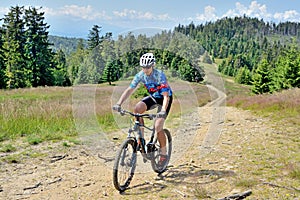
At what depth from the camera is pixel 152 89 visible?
5.01 meters

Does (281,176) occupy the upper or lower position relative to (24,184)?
upper

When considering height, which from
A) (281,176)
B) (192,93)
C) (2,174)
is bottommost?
(2,174)

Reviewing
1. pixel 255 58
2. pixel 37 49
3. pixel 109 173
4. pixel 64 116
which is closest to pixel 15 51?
pixel 37 49

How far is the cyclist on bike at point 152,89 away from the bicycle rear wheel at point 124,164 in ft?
1.11

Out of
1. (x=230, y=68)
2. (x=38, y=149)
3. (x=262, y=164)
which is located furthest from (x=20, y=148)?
(x=230, y=68)

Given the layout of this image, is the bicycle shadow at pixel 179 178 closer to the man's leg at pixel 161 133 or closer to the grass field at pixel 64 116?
the man's leg at pixel 161 133

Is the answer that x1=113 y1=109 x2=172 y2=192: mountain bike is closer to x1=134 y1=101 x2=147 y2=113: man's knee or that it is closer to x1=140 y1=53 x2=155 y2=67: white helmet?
x1=134 y1=101 x2=147 y2=113: man's knee

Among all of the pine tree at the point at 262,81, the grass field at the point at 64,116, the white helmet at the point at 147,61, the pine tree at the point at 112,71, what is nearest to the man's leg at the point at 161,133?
the white helmet at the point at 147,61

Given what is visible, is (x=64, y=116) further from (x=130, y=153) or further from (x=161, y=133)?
(x=130, y=153)

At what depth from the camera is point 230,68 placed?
109875mm

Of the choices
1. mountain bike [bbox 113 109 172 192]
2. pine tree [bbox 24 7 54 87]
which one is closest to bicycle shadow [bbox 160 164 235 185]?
mountain bike [bbox 113 109 172 192]

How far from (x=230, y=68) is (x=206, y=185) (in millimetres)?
110305

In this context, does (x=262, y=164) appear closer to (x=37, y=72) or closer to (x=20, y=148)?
(x=20, y=148)

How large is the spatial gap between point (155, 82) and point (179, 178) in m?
1.86
